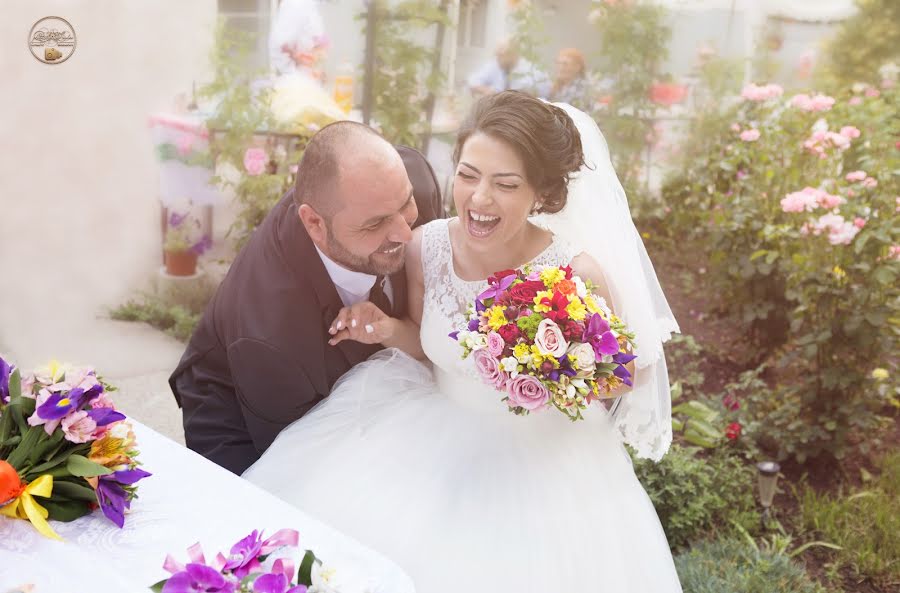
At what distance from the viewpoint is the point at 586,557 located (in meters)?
2.08

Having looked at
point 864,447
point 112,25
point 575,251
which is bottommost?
point 864,447

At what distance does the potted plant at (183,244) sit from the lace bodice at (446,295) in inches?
70.1

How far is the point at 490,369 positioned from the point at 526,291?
0.19m

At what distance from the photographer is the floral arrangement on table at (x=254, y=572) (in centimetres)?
130

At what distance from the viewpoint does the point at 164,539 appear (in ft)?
5.21

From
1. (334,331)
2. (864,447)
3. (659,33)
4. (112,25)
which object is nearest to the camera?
(334,331)

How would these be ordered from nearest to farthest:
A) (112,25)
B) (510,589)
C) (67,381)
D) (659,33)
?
(67,381)
(510,589)
(112,25)
(659,33)

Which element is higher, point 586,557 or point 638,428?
point 638,428

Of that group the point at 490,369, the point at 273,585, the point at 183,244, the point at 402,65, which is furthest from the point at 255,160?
the point at 273,585

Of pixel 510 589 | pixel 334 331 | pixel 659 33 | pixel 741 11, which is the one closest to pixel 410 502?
pixel 510 589

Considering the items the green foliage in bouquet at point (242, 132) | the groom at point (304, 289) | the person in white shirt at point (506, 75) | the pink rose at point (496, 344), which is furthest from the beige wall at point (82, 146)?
the pink rose at point (496, 344)

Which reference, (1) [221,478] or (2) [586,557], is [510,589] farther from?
(1) [221,478]

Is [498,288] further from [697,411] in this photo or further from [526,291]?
[697,411]

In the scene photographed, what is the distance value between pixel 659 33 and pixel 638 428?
3.39 metres
